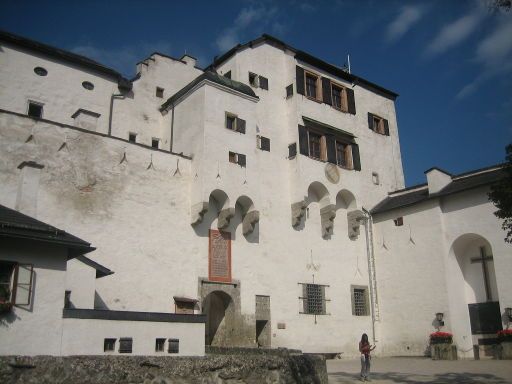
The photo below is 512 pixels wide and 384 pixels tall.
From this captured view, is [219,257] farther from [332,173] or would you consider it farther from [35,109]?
[35,109]

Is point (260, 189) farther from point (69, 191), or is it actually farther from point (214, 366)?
point (214, 366)

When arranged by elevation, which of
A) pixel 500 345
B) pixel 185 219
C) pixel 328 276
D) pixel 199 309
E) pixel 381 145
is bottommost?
pixel 500 345

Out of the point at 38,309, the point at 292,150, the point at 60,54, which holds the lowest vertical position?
the point at 38,309

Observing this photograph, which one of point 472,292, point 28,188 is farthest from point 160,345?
point 472,292

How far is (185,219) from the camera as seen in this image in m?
23.8

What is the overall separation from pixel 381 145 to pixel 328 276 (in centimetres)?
1041

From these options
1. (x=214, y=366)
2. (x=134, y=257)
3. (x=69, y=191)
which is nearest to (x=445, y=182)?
(x=134, y=257)

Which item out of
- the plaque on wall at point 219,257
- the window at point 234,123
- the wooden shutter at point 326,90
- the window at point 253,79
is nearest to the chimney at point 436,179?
the wooden shutter at point 326,90

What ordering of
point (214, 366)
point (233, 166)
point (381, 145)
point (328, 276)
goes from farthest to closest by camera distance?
1. point (381, 145)
2. point (328, 276)
3. point (233, 166)
4. point (214, 366)

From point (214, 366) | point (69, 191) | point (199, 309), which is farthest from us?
point (199, 309)

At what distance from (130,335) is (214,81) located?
14590mm

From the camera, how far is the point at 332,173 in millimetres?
29750

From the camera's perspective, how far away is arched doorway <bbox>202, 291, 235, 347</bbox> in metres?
24.0

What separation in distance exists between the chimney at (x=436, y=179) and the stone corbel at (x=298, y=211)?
24.0 ft
